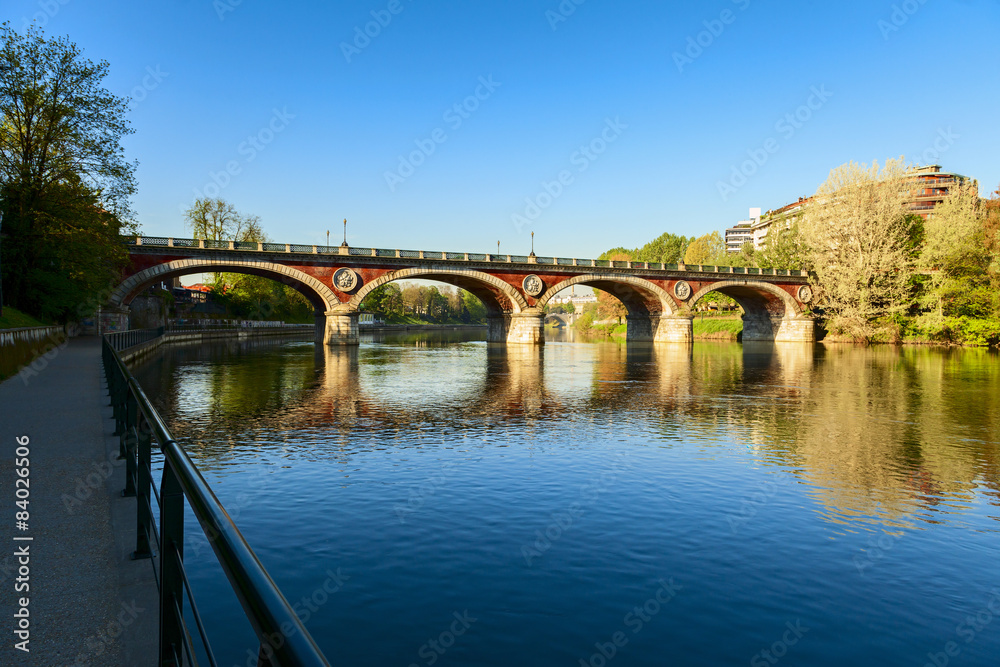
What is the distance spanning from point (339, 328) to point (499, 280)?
15.1m

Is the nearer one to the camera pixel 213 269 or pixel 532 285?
pixel 213 269

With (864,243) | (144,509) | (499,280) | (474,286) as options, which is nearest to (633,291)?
(474,286)

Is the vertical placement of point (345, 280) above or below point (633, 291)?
above

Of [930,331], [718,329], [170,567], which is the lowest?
[718,329]

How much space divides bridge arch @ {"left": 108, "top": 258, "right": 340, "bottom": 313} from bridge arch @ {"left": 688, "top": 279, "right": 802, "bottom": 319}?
3752 cm

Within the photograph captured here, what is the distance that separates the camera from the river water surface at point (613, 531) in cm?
588

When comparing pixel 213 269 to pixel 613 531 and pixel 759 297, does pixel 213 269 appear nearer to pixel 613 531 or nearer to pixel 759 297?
pixel 613 531

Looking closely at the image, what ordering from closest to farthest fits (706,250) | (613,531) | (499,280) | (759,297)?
(613,531) → (499,280) → (759,297) → (706,250)

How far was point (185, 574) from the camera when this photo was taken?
3.14 meters

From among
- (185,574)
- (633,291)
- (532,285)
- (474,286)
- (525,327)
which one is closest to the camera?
(185,574)

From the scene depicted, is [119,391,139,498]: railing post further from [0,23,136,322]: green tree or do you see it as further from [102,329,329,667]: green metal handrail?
[0,23,136,322]: green tree

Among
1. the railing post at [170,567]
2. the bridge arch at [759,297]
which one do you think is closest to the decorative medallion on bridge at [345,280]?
the bridge arch at [759,297]

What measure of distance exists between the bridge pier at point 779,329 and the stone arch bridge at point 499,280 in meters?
0.13

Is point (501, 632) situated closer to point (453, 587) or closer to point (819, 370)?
point (453, 587)
